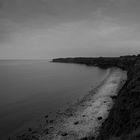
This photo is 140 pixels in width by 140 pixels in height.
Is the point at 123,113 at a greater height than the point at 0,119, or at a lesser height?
greater

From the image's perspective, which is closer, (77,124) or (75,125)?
(75,125)

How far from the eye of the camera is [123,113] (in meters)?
15.5

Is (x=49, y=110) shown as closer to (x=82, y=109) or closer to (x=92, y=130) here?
(x=82, y=109)

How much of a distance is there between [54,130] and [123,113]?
9961 millimetres

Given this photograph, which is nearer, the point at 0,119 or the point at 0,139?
the point at 0,139

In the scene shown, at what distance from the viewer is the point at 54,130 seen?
1980 cm

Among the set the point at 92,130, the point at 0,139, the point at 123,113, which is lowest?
the point at 0,139

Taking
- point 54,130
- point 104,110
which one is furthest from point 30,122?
point 104,110

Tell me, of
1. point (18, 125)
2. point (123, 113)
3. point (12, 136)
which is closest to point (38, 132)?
point (12, 136)

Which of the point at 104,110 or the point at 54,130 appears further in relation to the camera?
the point at 104,110

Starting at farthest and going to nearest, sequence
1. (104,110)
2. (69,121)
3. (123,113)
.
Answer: (104,110)
(69,121)
(123,113)

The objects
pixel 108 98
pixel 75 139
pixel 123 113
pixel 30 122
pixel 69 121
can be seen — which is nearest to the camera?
pixel 123 113

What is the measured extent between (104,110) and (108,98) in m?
7.71

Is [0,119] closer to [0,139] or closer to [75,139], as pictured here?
[0,139]
